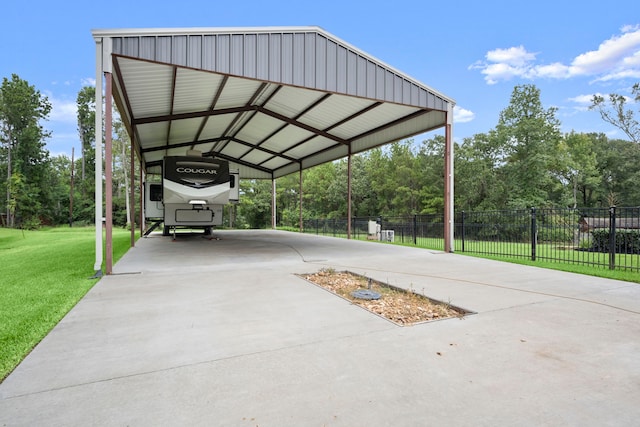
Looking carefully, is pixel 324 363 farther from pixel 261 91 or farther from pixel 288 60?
pixel 261 91

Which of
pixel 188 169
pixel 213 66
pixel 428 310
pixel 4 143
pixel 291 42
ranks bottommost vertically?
pixel 428 310

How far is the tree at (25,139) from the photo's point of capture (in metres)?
34.7

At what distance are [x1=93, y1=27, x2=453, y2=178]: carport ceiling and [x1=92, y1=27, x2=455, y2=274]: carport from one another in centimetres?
3

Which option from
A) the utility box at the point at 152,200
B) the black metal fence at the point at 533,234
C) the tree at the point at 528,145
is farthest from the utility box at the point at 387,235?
the tree at the point at 528,145

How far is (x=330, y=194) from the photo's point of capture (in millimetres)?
39219

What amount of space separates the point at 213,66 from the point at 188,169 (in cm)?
507

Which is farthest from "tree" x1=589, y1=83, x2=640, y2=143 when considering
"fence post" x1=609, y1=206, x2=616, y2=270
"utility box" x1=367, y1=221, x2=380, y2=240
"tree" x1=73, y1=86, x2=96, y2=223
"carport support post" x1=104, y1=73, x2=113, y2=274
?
→ "tree" x1=73, y1=86, x2=96, y2=223

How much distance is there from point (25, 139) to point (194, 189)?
36799mm

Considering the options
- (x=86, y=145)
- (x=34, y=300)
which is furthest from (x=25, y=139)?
(x=34, y=300)

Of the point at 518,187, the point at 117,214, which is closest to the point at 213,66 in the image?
the point at 518,187

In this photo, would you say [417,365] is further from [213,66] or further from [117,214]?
[117,214]

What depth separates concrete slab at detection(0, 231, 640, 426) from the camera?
214 centimetres

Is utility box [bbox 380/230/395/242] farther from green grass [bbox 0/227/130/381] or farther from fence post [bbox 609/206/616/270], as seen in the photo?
green grass [bbox 0/227/130/381]

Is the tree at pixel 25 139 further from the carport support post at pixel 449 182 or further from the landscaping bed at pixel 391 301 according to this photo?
the landscaping bed at pixel 391 301
